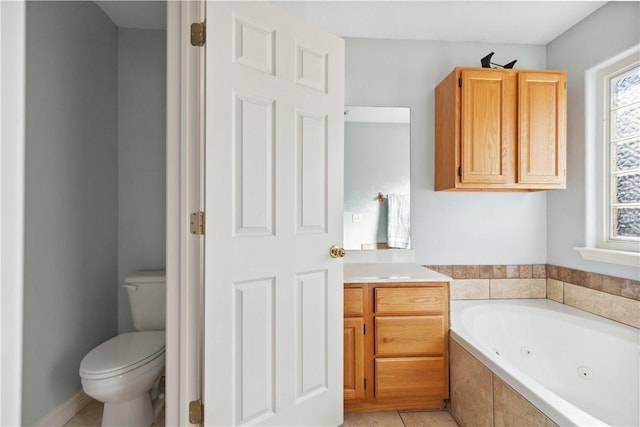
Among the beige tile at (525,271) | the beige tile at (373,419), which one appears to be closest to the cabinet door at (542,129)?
the beige tile at (525,271)

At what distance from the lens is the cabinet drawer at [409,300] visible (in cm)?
192

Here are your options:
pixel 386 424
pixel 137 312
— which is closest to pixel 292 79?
pixel 137 312

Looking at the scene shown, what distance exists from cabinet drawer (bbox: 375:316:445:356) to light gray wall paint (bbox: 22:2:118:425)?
5.62 feet

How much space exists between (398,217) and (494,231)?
0.75 m

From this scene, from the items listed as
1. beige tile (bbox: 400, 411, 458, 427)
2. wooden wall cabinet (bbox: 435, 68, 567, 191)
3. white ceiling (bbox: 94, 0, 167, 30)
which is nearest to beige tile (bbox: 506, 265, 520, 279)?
wooden wall cabinet (bbox: 435, 68, 567, 191)

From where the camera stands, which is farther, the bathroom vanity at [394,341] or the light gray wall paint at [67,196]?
the bathroom vanity at [394,341]

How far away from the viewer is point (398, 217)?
246 centimetres

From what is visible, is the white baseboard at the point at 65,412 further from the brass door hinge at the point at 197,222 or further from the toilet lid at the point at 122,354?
the brass door hinge at the point at 197,222

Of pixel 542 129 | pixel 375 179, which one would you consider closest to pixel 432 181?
pixel 375 179

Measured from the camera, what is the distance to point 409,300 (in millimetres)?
1929

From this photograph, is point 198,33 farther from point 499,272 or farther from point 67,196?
point 499,272

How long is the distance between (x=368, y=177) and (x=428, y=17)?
1095 millimetres

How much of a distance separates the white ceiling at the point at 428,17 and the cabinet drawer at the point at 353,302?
172cm

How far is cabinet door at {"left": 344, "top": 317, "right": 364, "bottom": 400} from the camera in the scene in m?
1.89
